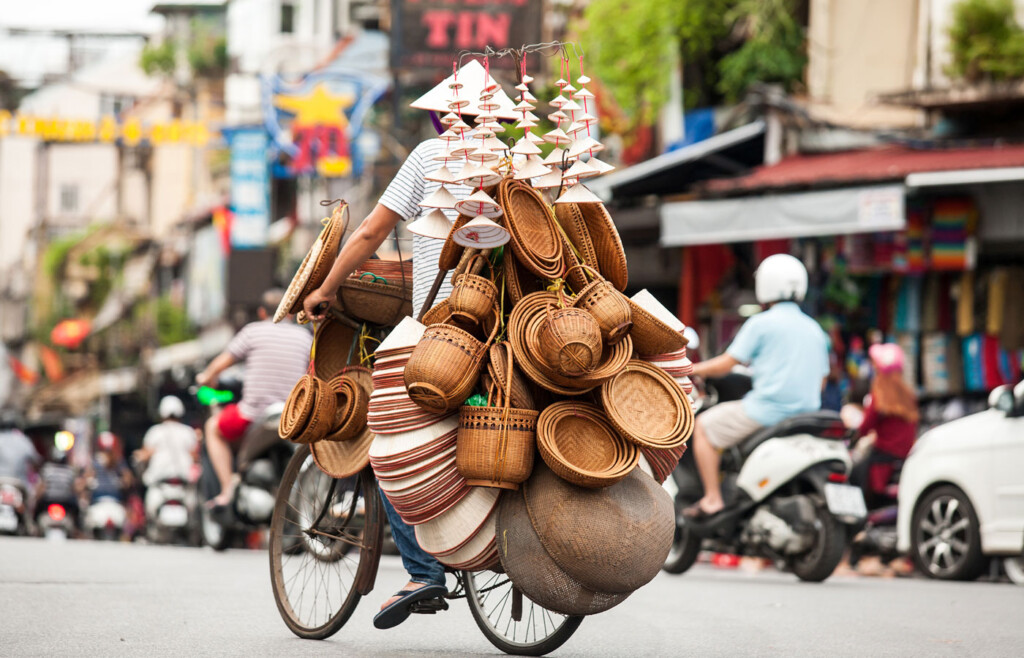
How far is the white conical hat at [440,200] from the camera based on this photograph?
17.9ft

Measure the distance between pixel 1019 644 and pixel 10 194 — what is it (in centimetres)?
7388

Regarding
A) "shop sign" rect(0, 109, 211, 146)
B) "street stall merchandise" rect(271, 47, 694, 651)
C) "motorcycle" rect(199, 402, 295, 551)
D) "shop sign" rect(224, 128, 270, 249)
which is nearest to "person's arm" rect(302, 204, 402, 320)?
"street stall merchandise" rect(271, 47, 694, 651)

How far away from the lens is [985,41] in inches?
614

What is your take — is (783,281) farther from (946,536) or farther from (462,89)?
(462,89)

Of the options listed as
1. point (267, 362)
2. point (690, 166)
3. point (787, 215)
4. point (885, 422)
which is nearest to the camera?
point (267, 362)

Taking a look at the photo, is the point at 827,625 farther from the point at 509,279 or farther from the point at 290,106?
the point at 290,106

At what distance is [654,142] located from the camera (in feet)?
68.4

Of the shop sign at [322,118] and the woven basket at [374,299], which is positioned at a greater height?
the shop sign at [322,118]

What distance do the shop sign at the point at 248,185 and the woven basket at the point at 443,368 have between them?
85.1 ft

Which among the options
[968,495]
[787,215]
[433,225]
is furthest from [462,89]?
[787,215]

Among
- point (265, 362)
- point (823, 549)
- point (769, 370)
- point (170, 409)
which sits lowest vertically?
point (170, 409)

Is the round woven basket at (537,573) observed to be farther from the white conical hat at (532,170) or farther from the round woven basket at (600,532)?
the white conical hat at (532,170)

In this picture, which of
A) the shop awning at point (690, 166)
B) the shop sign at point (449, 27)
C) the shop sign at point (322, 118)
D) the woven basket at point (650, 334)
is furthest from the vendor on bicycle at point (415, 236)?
the shop sign at point (322, 118)

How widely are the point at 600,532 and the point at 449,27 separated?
18.6 meters
